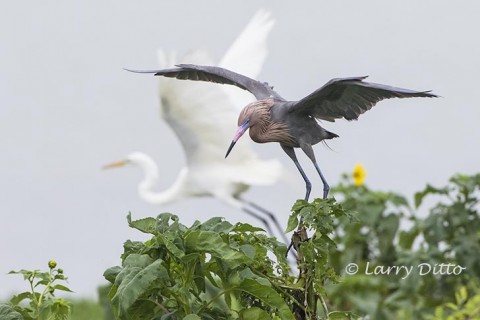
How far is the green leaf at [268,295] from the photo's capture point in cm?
293

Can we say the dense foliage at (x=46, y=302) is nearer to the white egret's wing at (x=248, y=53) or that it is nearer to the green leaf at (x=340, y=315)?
the green leaf at (x=340, y=315)

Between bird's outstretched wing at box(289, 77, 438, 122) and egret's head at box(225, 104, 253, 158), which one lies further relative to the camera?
egret's head at box(225, 104, 253, 158)

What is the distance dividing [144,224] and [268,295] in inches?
14.9

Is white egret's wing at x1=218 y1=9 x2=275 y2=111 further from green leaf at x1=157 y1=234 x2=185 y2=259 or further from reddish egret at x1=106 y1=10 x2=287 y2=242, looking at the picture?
green leaf at x1=157 y1=234 x2=185 y2=259

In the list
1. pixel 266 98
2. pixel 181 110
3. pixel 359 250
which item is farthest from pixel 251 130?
pixel 181 110

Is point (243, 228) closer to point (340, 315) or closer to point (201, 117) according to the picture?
point (340, 315)

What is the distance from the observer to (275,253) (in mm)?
3119

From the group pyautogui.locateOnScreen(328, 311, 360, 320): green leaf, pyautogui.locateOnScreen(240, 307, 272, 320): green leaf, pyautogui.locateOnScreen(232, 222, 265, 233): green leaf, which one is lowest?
pyautogui.locateOnScreen(240, 307, 272, 320): green leaf

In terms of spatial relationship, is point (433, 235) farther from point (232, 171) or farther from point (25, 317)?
point (232, 171)

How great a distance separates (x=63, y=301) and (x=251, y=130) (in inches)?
30.2

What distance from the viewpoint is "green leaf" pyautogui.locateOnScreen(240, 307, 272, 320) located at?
2.98 metres

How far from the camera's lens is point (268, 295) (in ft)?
9.66

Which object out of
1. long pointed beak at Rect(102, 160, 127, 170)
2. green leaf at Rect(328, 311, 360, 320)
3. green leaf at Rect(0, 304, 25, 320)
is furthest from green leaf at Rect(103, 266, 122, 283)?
long pointed beak at Rect(102, 160, 127, 170)

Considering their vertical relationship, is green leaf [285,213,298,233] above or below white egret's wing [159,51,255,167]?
below
